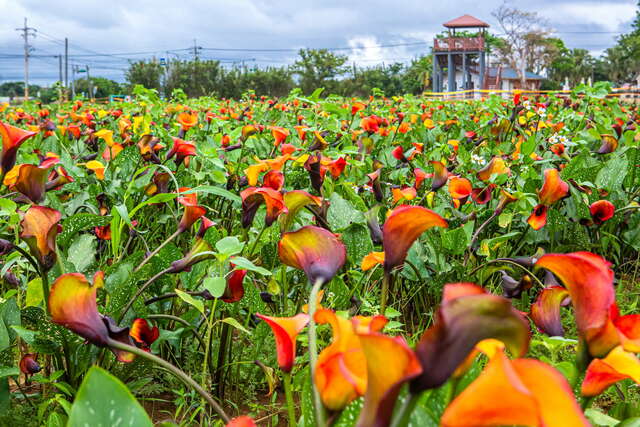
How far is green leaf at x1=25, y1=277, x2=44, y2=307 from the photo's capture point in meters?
1.18

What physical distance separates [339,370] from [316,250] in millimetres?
282

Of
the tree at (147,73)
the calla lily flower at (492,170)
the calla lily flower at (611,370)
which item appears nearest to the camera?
the calla lily flower at (611,370)

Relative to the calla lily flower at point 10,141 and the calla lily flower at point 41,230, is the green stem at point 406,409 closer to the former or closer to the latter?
the calla lily flower at point 41,230

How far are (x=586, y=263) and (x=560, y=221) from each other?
5.89ft

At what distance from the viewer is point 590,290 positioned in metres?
0.53

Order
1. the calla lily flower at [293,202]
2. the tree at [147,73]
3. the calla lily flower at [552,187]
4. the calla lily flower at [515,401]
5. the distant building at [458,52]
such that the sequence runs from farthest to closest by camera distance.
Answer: the distant building at [458,52]
the tree at [147,73]
the calla lily flower at [552,187]
the calla lily flower at [293,202]
the calla lily flower at [515,401]

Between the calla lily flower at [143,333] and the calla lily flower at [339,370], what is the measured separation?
73 cm

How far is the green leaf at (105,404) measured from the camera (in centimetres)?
57

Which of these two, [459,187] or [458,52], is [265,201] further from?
[458,52]

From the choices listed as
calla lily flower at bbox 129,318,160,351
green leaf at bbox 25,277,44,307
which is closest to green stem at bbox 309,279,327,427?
calla lily flower at bbox 129,318,160,351

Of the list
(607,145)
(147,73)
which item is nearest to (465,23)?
(147,73)

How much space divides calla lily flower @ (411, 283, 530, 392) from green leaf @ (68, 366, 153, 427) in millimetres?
278

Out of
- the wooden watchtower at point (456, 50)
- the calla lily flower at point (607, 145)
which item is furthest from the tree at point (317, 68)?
the calla lily flower at point (607, 145)

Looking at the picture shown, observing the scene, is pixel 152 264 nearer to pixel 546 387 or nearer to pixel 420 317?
pixel 420 317
